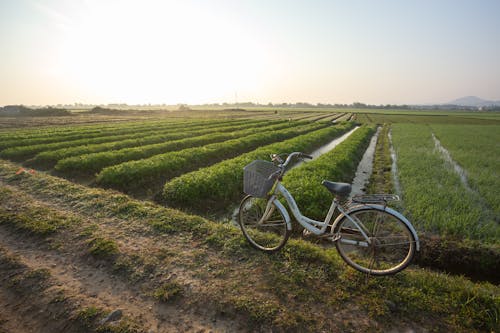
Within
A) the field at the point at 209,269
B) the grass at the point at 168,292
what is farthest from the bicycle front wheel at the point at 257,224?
the grass at the point at 168,292

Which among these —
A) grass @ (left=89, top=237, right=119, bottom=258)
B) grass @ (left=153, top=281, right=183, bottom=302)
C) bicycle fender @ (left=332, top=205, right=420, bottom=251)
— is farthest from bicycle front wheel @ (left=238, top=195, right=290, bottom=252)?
grass @ (left=89, top=237, right=119, bottom=258)

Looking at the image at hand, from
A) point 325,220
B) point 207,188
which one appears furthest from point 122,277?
point 207,188

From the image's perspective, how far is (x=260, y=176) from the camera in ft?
13.8

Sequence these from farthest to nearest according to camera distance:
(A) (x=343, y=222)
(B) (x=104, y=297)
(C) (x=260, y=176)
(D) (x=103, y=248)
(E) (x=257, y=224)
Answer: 1. (E) (x=257, y=224)
2. (D) (x=103, y=248)
3. (C) (x=260, y=176)
4. (A) (x=343, y=222)
5. (B) (x=104, y=297)

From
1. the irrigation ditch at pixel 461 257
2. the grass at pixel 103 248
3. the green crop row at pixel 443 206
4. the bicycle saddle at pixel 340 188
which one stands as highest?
the bicycle saddle at pixel 340 188

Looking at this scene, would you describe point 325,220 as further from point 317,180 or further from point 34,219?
point 34,219

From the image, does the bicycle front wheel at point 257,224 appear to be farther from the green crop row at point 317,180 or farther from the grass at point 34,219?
the grass at point 34,219

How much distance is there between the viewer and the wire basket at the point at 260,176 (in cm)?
420

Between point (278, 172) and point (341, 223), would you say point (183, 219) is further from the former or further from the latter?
point (341, 223)

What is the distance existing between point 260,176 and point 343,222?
1545mm

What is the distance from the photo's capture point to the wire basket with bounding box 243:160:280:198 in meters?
4.20

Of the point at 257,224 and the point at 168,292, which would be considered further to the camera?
the point at 257,224

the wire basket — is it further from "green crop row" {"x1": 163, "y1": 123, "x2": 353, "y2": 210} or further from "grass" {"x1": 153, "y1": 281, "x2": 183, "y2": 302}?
"green crop row" {"x1": 163, "y1": 123, "x2": 353, "y2": 210}

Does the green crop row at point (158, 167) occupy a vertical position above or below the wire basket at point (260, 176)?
below
